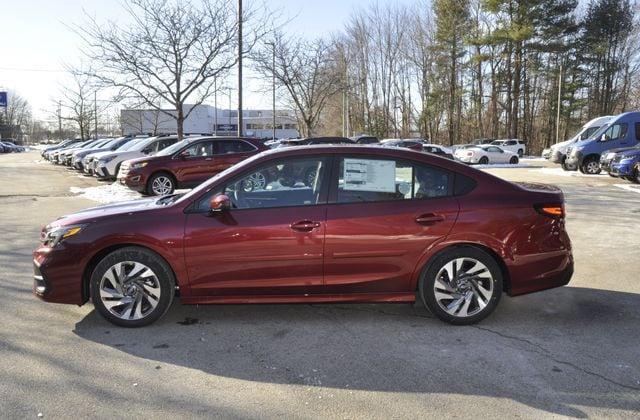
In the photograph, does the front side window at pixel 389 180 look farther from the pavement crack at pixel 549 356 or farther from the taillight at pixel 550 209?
the pavement crack at pixel 549 356

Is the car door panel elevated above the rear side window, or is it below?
below

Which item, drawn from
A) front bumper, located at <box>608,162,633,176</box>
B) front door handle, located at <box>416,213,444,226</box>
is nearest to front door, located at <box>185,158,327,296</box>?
front door handle, located at <box>416,213,444,226</box>

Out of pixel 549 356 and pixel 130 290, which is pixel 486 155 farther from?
pixel 130 290

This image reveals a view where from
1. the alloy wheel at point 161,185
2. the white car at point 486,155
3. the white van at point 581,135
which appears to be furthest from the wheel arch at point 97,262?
the white car at point 486,155

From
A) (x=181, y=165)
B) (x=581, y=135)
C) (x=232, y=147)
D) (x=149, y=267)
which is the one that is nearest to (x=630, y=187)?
(x=581, y=135)

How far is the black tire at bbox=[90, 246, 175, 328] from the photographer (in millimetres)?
4457

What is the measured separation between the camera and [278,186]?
15.2 feet

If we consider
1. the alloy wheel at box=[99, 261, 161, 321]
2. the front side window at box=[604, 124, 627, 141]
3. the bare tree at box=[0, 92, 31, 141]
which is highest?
the bare tree at box=[0, 92, 31, 141]

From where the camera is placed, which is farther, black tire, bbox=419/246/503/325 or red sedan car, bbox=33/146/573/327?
black tire, bbox=419/246/503/325

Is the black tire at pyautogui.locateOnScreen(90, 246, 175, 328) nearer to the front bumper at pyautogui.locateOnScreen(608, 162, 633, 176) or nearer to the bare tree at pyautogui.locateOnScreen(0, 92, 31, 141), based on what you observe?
the front bumper at pyautogui.locateOnScreen(608, 162, 633, 176)

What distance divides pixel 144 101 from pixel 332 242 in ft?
59.0

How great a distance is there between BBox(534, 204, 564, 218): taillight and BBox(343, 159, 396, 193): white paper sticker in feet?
4.20

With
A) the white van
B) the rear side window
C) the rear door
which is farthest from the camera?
the white van

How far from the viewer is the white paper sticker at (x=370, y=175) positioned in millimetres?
4609
